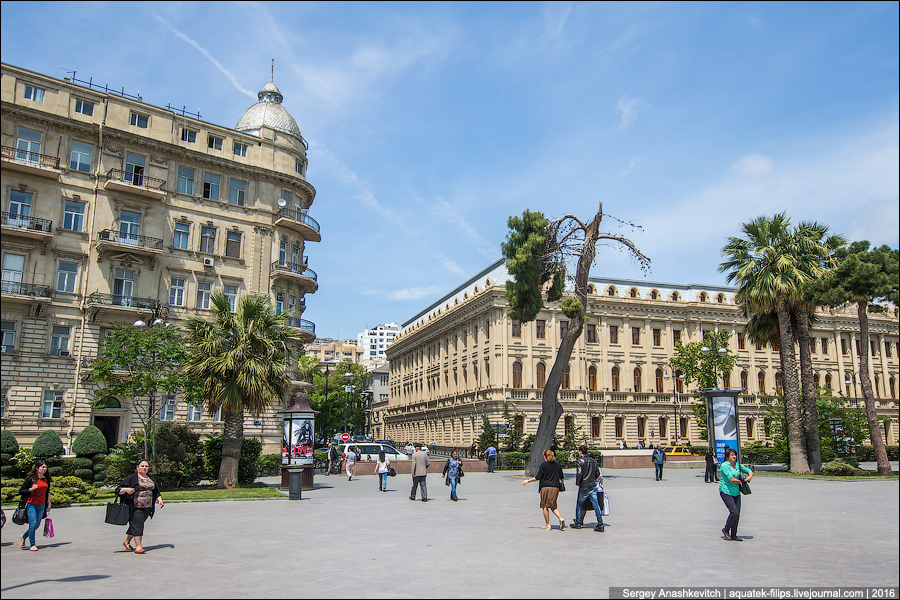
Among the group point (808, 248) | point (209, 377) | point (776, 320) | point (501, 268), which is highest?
point (501, 268)

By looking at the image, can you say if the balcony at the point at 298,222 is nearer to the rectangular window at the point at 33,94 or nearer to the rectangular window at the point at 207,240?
the rectangular window at the point at 207,240

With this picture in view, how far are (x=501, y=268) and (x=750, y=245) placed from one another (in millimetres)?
29000

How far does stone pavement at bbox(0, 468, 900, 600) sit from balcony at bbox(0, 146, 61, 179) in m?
22.8

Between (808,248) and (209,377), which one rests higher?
(808,248)

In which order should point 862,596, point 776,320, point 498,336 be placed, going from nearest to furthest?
point 862,596 → point 776,320 → point 498,336

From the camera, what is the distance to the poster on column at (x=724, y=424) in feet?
93.8

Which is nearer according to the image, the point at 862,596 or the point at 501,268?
the point at 862,596

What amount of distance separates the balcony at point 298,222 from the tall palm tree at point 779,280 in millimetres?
25648

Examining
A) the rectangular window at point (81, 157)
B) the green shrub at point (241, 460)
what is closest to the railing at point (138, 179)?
the rectangular window at point (81, 157)

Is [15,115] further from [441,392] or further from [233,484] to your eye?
[441,392]

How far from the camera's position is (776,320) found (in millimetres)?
35312

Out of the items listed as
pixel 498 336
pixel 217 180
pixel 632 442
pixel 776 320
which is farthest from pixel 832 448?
pixel 217 180

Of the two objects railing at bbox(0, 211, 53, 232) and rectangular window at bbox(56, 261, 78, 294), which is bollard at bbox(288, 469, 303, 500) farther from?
railing at bbox(0, 211, 53, 232)

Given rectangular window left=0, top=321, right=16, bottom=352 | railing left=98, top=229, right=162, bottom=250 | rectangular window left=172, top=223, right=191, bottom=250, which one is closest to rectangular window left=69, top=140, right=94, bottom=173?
railing left=98, top=229, right=162, bottom=250
